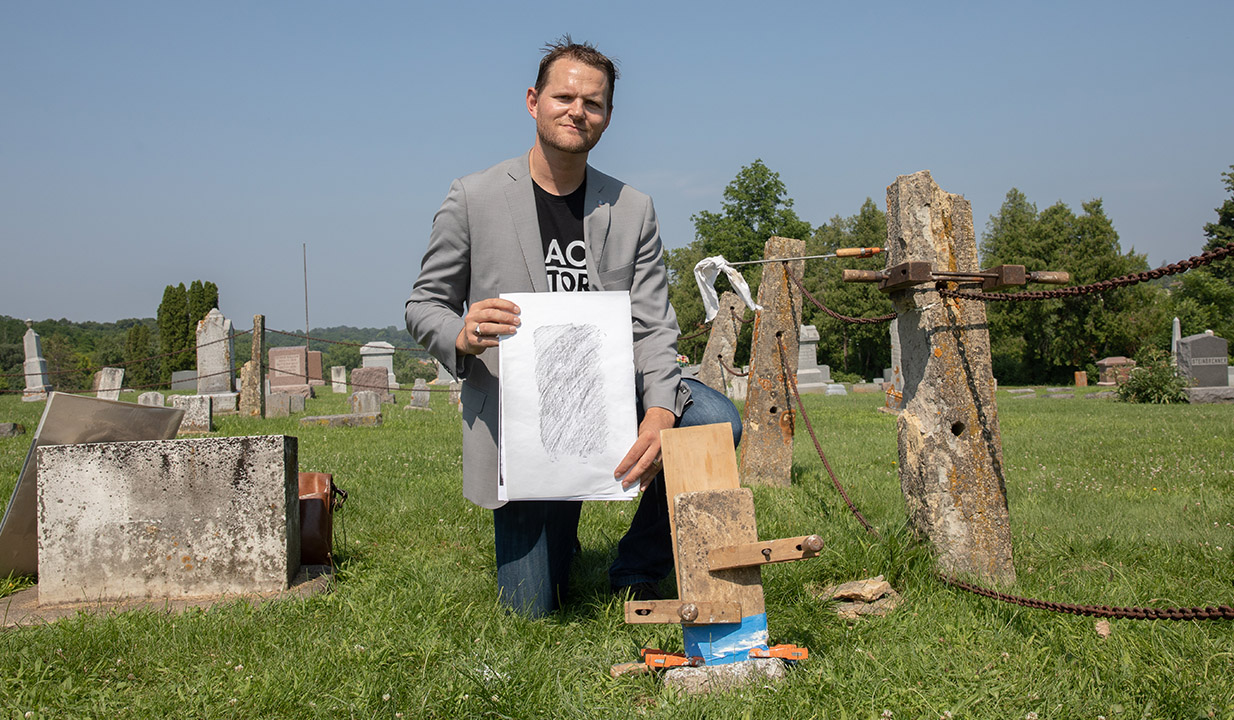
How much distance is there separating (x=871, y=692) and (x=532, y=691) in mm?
1036

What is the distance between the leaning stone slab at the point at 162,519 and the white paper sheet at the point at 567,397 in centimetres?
166

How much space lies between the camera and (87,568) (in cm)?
355

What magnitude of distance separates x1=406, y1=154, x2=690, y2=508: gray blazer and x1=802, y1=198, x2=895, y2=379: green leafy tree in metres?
38.1

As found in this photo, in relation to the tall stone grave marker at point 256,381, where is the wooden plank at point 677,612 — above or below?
below

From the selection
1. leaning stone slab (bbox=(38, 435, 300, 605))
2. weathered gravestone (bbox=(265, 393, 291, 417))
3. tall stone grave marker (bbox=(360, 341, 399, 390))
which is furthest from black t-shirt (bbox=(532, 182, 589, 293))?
tall stone grave marker (bbox=(360, 341, 399, 390))

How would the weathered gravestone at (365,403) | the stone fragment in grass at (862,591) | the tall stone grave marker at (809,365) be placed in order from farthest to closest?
the tall stone grave marker at (809,365), the weathered gravestone at (365,403), the stone fragment in grass at (862,591)

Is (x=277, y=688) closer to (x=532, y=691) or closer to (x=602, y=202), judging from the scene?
(x=532, y=691)

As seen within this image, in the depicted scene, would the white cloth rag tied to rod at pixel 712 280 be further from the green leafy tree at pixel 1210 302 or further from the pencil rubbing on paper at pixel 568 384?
the green leafy tree at pixel 1210 302

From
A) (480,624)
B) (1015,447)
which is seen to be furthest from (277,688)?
(1015,447)

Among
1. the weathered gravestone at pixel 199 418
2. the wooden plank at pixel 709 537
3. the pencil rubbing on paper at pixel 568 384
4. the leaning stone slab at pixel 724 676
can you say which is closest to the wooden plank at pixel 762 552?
the wooden plank at pixel 709 537

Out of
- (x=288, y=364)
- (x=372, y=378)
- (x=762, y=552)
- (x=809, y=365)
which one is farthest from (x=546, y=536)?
(x=288, y=364)

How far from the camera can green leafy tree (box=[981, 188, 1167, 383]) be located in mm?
31281

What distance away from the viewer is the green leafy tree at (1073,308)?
31281 mm

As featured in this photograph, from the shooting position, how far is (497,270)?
3.02 metres
